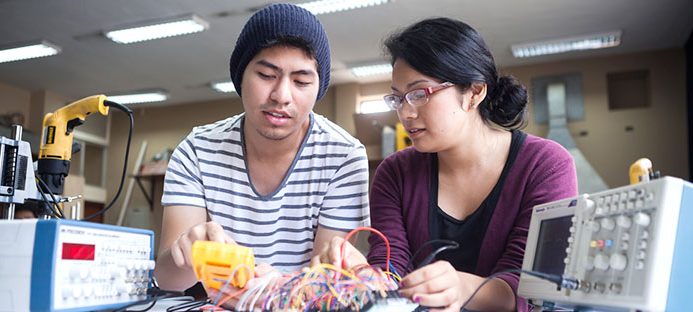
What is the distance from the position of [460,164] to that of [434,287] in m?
0.59

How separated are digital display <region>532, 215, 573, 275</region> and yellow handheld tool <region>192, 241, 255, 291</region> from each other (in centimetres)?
51

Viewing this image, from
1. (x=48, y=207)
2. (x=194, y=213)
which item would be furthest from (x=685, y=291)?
(x=48, y=207)

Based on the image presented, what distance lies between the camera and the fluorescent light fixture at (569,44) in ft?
18.7

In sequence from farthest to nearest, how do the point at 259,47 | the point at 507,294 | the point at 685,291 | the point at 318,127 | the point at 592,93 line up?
the point at 592,93 < the point at 318,127 < the point at 259,47 < the point at 507,294 < the point at 685,291

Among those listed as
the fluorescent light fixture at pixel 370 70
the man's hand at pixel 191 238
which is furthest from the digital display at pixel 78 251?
the fluorescent light fixture at pixel 370 70

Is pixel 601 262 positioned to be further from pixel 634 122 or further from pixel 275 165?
pixel 634 122

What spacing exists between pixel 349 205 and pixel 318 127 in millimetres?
243

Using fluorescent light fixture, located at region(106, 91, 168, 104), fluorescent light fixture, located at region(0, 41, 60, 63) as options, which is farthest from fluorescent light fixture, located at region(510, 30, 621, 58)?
fluorescent light fixture, located at region(0, 41, 60, 63)

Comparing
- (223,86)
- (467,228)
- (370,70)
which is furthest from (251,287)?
(223,86)

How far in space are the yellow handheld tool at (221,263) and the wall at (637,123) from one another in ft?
19.4

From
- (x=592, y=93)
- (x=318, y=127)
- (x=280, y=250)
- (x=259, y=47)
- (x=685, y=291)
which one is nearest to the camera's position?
(x=685, y=291)

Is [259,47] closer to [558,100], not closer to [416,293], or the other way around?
[416,293]

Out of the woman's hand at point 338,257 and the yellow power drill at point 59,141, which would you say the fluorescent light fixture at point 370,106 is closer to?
the yellow power drill at point 59,141

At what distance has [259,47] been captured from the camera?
4.40 ft
